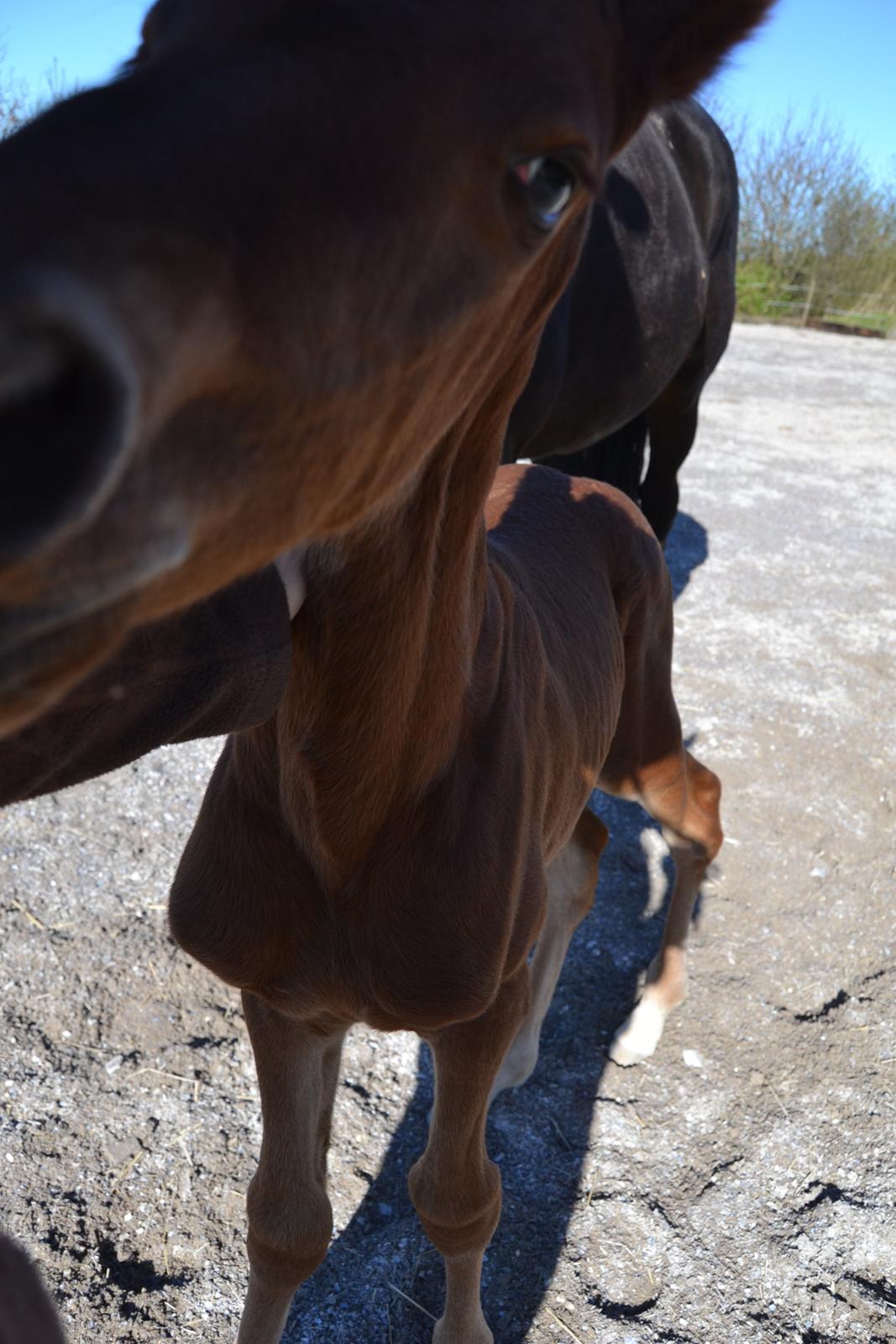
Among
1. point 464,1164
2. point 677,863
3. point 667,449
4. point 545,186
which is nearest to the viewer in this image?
point 545,186

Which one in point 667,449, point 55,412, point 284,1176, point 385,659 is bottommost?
point 667,449

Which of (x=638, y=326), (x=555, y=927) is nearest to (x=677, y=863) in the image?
(x=555, y=927)

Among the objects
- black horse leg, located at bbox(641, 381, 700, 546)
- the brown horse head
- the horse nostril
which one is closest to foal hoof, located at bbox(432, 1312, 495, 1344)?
the brown horse head

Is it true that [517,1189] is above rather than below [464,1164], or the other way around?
below

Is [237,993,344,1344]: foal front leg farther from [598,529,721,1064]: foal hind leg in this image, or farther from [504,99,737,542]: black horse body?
[504,99,737,542]: black horse body

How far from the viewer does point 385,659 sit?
124 centimetres

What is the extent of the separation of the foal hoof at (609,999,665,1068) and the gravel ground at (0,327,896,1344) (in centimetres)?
5

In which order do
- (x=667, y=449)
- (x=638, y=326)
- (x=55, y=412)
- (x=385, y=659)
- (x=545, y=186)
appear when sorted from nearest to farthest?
(x=55, y=412) → (x=545, y=186) → (x=385, y=659) → (x=638, y=326) → (x=667, y=449)

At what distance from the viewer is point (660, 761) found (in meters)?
2.66

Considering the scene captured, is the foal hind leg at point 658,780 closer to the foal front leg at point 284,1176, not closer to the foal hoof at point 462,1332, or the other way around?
the foal hoof at point 462,1332

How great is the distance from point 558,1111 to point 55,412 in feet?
7.66

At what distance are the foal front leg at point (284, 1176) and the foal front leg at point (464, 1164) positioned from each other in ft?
0.63

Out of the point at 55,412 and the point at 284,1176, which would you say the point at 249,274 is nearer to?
the point at 55,412

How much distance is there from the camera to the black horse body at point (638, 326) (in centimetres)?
388
